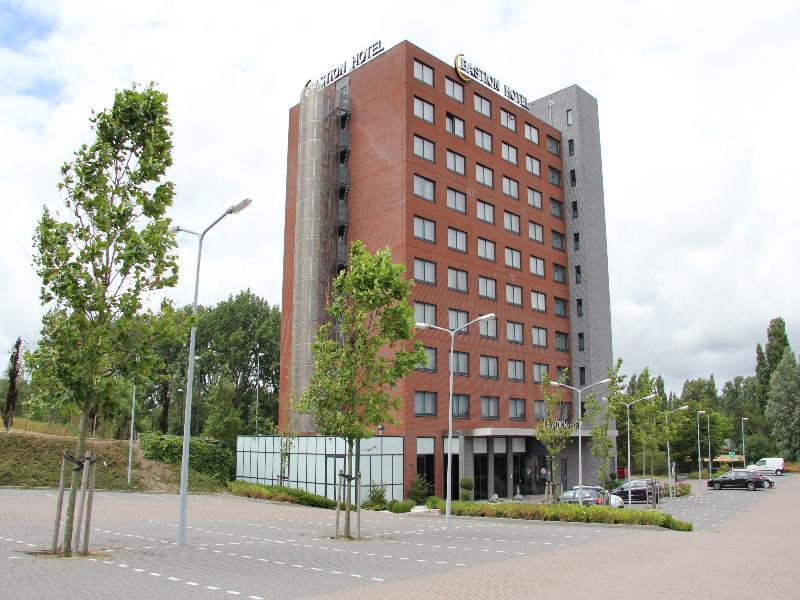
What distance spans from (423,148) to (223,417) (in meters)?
36.5

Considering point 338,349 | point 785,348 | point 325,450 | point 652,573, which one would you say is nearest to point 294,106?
point 325,450

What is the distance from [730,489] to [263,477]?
4380 cm

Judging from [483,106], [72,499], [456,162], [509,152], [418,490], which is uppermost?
[483,106]

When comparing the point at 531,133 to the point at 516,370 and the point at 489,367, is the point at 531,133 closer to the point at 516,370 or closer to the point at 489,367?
the point at 516,370

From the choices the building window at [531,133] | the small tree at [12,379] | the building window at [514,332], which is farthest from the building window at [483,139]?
the small tree at [12,379]

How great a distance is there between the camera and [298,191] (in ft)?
184

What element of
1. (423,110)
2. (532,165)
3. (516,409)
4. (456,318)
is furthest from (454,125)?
(516,409)

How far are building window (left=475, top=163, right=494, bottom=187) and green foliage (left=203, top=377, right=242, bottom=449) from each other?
34.4 meters

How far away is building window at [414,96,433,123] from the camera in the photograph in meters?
53.6

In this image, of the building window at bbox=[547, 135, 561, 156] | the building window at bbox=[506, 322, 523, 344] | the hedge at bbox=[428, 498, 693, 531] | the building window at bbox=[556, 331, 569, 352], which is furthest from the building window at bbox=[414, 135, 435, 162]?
the hedge at bbox=[428, 498, 693, 531]

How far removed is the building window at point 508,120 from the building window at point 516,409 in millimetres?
24101

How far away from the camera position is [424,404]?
4981cm

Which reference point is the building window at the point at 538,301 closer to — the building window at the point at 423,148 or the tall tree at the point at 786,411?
the building window at the point at 423,148

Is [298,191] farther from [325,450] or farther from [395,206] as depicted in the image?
[325,450]
